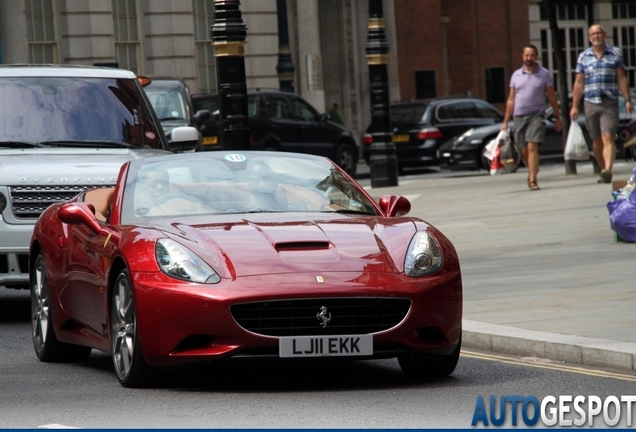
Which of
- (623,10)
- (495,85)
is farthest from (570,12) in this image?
(495,85)

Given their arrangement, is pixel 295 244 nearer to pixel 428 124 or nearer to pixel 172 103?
pixel 172 103

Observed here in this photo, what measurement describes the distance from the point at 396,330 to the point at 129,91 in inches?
257

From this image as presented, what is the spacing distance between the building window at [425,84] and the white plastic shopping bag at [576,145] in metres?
26.2

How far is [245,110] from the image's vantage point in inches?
637

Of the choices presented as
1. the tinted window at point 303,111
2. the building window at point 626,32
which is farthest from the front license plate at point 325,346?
the building window at point 626,32

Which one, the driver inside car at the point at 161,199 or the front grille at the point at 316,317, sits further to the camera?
the driver inside car at the point at 161,199

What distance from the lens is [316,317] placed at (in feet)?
27.0

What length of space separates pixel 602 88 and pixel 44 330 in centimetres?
1238

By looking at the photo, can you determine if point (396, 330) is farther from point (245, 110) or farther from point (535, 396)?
point (245, 110)

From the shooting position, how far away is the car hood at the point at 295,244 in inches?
327

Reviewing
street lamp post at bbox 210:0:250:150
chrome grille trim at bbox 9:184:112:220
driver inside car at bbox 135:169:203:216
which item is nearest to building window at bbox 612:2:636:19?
street lamp post at bbox 210:0:250:150

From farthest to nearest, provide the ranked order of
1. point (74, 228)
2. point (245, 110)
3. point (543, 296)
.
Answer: point (245, 110) → point (543, 296) → point (74, 228)

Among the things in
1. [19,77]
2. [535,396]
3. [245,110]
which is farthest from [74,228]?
[245,110]
